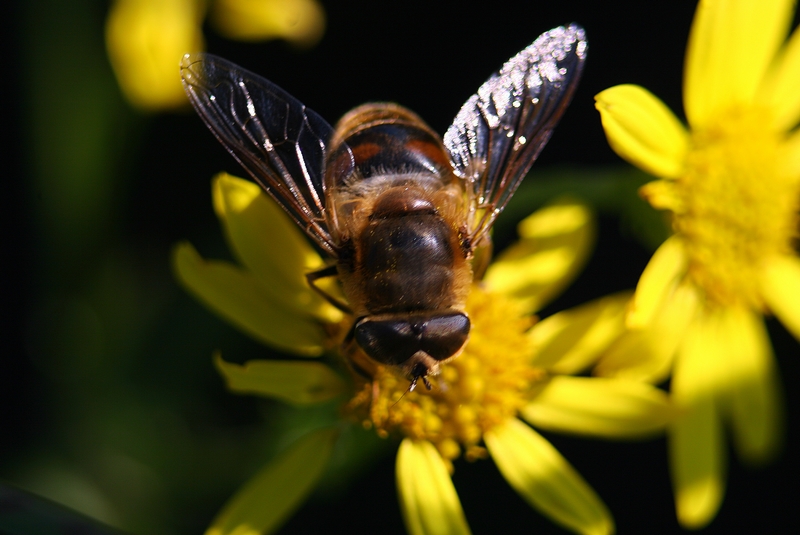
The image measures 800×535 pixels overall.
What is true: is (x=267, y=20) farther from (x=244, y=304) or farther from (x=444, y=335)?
(x=444, y=335)

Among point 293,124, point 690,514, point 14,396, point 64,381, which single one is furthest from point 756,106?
point 14,396

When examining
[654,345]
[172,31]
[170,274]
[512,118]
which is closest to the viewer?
[512,118]

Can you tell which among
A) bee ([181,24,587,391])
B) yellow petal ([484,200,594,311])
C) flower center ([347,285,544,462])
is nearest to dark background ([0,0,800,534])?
yellow petal ([484,200,594,311])

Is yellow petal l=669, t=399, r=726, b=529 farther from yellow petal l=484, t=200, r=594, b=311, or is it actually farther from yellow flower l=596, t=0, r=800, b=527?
yellow petal l=484, t=200, r=594, b=311

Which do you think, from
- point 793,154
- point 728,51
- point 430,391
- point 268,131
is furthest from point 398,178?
point 793,154

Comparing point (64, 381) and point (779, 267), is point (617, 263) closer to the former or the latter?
point (779, 267)

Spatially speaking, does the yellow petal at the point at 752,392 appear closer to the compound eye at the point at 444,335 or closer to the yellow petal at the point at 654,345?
the yellow petal at the point at 654,345
